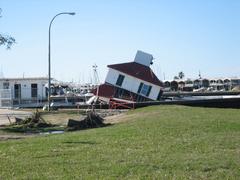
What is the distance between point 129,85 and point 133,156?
42.0 m

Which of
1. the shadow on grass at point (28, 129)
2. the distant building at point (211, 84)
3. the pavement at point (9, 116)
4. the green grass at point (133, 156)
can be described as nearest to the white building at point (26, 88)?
the pavement at point (9, 116)

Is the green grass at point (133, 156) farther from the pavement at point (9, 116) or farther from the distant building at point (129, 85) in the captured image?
the distant building at point (129, 85)

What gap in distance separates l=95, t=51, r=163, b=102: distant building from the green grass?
118 ft

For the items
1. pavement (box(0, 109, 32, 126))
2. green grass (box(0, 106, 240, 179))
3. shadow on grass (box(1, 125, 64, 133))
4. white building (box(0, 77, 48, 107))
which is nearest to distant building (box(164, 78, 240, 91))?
white building (box(0, 77, 48, 107))

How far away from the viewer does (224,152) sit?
12.4 meters

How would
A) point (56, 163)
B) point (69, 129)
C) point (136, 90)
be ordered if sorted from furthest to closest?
point (136, 90), point (69, 129), point (56, 163)

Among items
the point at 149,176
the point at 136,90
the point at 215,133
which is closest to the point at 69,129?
the point at 215,133

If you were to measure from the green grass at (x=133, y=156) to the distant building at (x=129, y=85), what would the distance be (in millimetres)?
35966

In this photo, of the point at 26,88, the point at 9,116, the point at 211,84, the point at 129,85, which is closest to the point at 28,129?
the point at 9,116

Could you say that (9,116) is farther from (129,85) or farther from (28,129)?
(129,85)

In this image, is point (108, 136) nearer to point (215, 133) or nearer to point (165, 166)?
point (215, 133)

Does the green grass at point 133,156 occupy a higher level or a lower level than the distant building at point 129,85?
lower

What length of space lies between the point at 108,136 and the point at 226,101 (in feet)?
87.7

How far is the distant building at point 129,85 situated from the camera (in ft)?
177
